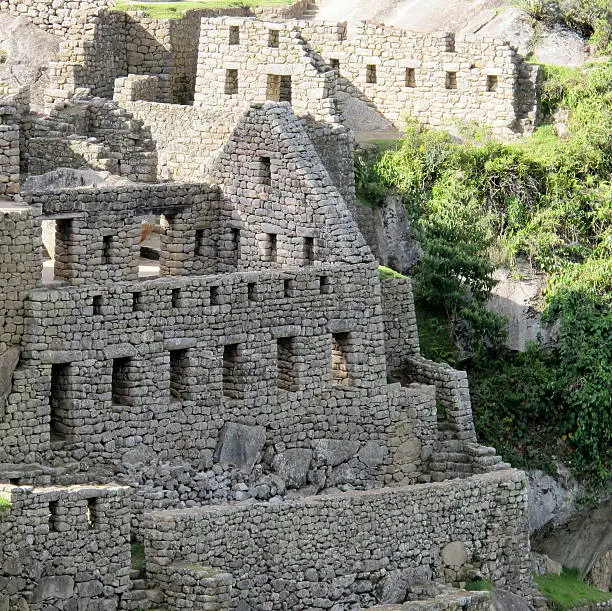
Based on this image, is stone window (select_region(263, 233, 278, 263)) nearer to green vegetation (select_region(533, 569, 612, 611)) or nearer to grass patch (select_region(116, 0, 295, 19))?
green vegetation (select_region(533, 569, 612, 611))

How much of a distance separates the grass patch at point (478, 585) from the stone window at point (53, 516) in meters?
8.13

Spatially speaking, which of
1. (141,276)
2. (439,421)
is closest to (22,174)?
(141,276)

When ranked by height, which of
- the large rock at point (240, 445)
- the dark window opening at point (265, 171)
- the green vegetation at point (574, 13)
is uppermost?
the green vegetation at point (574, 13)

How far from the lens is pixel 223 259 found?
63.1m

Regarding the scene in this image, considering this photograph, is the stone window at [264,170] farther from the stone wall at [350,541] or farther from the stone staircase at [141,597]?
the stone staircase at [141,597]

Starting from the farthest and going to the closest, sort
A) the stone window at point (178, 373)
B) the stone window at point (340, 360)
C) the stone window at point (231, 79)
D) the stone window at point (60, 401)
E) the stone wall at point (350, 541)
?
the stone window at point (231, 79) → the stone window at point (340, 360) → the stone window at point (178, 373) → the stone window at point (60, 401) → the stone wall at point (350, 541)

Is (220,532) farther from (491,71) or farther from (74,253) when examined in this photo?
(491,71)

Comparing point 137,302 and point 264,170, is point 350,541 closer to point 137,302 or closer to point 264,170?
point 137,302

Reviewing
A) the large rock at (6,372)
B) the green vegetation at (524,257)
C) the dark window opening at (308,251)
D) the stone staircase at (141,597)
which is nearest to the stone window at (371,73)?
the green vegetation at (524,257)

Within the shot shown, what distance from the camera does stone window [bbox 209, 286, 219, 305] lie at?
6022 centimetres

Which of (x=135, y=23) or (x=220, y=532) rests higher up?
(x=135, y=23)

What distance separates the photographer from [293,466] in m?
61.4

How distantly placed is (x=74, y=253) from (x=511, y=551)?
9.12 metres

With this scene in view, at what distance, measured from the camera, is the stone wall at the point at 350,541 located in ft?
190
